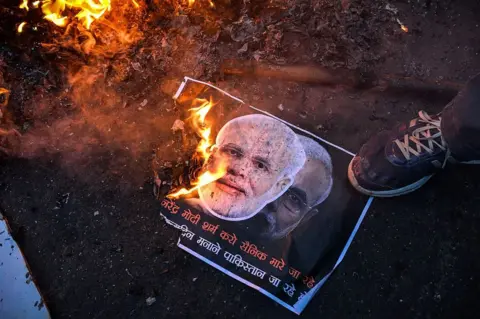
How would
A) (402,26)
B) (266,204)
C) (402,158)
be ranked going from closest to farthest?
1. (402,158)
2. (266,204)
3. (402,26)

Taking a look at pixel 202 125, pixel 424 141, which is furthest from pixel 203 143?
pixel 424 141

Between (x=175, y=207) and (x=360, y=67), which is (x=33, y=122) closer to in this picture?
(x=175, y=207)

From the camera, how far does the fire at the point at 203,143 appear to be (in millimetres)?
1565

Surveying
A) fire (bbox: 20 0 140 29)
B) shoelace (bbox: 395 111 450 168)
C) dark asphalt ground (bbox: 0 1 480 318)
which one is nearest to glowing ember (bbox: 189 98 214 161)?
dark asphalt ground (bbox: 0 1 480 318)

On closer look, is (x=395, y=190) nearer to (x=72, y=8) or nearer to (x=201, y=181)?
(x=201, y=181)

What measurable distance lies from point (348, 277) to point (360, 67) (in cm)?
86

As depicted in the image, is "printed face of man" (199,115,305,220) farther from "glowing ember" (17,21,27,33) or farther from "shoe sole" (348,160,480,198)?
"glowing ember" (17,21,27,33)

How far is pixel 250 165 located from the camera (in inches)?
62.0

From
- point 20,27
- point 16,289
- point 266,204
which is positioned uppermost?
point 20,27

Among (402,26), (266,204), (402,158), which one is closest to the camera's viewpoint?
(402,158)

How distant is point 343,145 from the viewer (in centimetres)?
160

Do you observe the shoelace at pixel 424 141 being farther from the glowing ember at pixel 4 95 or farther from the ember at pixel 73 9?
the glowing ember at pixel 4 95

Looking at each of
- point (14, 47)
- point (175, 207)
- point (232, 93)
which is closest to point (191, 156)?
point (175, 207)

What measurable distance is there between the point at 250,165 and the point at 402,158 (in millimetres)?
577
